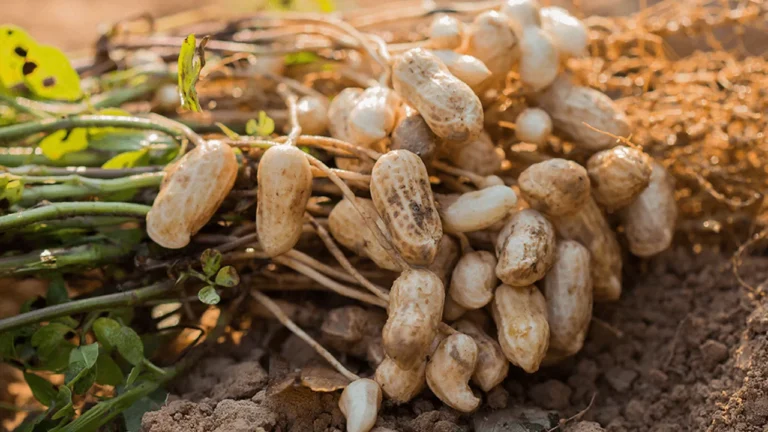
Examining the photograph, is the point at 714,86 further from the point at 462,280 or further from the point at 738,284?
the point at 462,280

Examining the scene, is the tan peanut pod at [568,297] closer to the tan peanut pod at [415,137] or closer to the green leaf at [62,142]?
the tan peanut pod at [415,137]

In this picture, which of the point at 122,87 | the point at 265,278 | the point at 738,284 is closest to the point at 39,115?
the point at 122,87

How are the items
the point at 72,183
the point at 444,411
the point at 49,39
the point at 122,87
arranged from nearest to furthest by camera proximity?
1. the point at 444,411
2. the point at 72,183
3. the point at 122,87
4. the point at 49,39

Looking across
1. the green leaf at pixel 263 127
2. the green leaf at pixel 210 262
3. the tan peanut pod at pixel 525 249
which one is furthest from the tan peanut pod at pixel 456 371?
the green leaf at pixel 263 127

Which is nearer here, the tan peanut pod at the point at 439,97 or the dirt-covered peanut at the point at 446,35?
the tan peanut pod at the point at 439,97

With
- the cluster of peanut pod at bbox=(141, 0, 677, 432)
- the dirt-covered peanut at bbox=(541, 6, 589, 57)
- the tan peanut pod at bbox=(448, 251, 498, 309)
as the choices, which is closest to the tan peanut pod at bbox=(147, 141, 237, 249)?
the cluster of peanut pod at bbox=(141, 0, 677, 432)

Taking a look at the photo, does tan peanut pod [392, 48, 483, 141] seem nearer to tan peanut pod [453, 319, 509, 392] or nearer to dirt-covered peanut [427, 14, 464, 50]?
dirt-covered peanut [427, 14, 464, 50]
